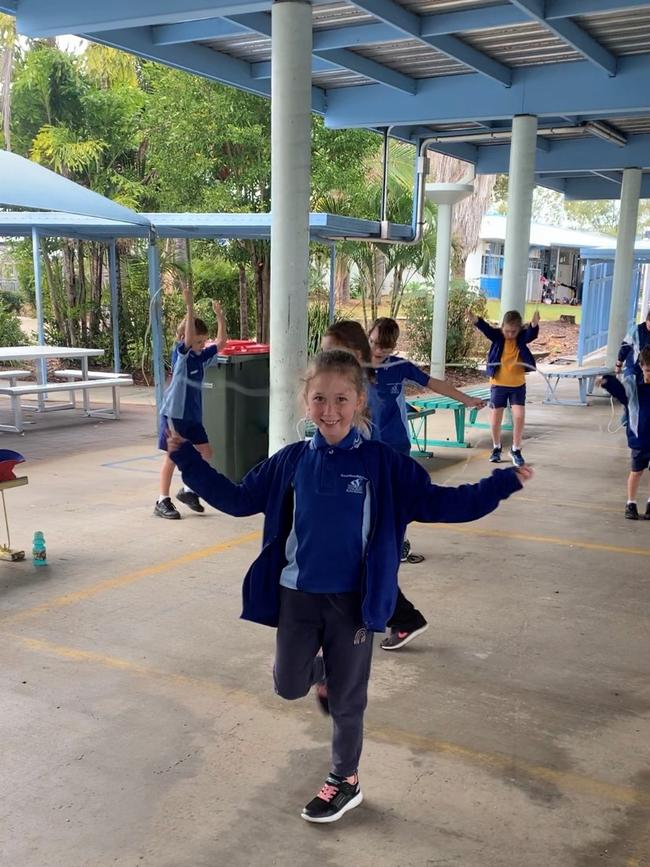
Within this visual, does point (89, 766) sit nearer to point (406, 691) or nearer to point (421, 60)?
point (406, 691)

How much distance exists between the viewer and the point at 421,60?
35.1 ft

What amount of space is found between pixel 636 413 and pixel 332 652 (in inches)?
195

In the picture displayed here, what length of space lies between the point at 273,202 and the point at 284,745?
4979 millimetres

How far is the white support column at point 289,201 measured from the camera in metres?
7.15

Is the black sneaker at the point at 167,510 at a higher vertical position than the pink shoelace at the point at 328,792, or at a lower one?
lower

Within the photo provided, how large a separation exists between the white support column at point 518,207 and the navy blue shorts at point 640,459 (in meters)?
4.73

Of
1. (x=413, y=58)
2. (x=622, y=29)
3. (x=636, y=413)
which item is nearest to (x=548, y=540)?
(x=636, y=413)

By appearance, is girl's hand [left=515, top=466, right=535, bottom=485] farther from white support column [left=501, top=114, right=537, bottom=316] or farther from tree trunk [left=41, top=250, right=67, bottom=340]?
tree trunk [left=41, top=250, right=67, bottom=340]

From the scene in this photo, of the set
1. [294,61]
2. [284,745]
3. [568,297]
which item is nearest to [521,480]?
[284,745]

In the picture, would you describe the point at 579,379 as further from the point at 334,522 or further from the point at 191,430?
the point at 334,522

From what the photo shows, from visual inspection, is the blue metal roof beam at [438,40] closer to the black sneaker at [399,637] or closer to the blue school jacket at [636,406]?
the blue school jacket at [636,406]

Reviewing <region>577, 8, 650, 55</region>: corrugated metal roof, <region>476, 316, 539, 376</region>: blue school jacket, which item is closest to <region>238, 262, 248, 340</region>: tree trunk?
<region>476, 316, 539, 376</region>: blue school jacket

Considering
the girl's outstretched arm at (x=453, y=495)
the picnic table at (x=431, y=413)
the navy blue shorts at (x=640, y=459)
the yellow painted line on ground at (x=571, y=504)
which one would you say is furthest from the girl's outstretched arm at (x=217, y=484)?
the picnic table at (x=431, y=413)

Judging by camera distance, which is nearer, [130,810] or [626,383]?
[130,810]
